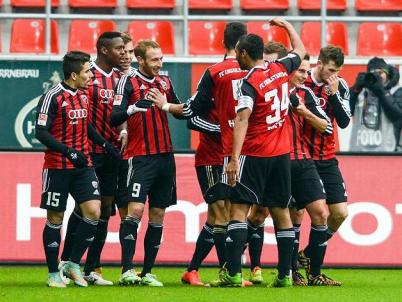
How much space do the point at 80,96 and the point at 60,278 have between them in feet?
4.86

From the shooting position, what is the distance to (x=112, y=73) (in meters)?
10.3

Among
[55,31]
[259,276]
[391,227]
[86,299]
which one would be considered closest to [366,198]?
[391,227]

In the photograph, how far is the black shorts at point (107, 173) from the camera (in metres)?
10.3

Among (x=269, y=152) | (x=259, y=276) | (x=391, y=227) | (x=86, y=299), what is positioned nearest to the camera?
(x=86, y=299)

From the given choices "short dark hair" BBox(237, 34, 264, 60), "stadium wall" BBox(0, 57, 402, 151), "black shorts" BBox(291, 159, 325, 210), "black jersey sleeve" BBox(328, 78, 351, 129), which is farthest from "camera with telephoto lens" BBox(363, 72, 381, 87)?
"short dark hair" BBox(237, 34, 264, 60)

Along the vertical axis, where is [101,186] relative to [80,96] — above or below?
→ below

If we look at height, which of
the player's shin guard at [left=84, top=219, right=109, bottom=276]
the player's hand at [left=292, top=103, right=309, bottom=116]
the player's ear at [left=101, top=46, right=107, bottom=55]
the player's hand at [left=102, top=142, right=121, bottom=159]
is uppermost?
→ the player's ear at [left=101, top=46, right=107, bottom=55]

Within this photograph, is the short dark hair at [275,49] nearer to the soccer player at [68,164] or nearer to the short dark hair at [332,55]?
the short dark hair at [332,55]

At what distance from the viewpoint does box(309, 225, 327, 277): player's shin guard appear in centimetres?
997

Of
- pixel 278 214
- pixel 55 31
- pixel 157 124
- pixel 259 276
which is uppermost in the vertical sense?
pixel 55 31

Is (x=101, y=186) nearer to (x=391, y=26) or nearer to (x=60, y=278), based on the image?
(x=60, y=278)

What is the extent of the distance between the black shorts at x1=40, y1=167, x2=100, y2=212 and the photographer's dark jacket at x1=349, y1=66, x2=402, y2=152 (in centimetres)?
503

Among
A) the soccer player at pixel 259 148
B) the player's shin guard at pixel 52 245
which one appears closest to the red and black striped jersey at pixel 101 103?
the player's shin guard at pixel 52 245

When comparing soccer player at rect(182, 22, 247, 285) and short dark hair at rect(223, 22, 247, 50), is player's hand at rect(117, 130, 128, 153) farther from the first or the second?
short dark hair at rect(223, 22, 247, 50)
